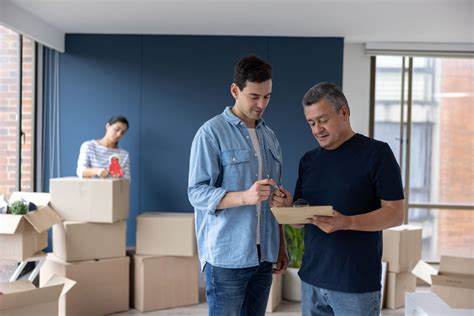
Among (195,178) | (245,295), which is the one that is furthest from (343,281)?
(195,178)

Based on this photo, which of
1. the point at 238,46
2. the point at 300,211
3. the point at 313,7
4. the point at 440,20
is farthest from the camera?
the point at 238,46

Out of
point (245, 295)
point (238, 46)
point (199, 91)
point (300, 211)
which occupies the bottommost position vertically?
point (245, 295)

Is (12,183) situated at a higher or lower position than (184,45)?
lower

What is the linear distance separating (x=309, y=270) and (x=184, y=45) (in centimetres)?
378

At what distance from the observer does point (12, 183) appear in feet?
15.9

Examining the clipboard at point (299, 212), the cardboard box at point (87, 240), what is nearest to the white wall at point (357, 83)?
the cardboard box at point (87, 240)

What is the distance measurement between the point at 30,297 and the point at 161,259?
4.66ft

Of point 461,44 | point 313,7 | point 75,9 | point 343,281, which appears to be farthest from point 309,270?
point 461,44

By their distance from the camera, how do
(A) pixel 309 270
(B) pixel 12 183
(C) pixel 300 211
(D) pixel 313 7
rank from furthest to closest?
1. (B) pixel 12 183
2. (D) pixel 313 7
3. (A) pixel 309 270
4. (C) pixel 300 211

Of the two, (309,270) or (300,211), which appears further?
(309,270)

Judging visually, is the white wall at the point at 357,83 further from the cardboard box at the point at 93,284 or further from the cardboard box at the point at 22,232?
the cardboard box at the point at 22,232

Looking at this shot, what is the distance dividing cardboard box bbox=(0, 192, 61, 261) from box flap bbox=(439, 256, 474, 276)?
250 centimetres

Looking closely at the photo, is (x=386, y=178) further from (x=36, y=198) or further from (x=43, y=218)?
(x=36, y=198)

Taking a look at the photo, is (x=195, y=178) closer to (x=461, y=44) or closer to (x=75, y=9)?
(x=75, y=9)
